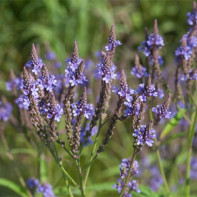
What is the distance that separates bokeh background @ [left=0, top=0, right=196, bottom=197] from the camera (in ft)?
18.6

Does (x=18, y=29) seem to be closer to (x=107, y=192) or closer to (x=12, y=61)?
(x=12, y=61)

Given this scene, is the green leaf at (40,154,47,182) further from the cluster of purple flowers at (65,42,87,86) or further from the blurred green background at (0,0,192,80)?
the blurred green background at (0,0,192,80)

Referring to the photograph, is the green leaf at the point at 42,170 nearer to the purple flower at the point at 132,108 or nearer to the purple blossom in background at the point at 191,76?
the purple flower at the point at 132,108

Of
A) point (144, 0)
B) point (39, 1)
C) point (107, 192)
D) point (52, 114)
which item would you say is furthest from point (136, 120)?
point (144, 0)

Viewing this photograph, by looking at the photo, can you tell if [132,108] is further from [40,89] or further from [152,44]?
[152,44]

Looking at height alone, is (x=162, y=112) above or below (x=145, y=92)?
below

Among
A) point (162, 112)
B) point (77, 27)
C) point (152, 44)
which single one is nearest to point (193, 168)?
point (152, 44)

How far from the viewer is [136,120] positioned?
6.40 feet

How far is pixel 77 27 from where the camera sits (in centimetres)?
586

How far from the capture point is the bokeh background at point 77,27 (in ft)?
18.6

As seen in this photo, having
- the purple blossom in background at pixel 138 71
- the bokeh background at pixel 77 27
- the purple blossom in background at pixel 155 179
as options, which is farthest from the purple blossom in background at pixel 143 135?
the bokeh background at pixel 77 27

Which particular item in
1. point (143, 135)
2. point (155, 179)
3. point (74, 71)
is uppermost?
point (155, 179)

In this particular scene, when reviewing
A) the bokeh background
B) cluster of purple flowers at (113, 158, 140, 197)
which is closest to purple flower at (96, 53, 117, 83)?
cluster of purple flowers at (113, 158, 140, 197)

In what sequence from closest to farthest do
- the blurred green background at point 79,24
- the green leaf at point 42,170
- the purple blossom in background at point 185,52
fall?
the purple blossom in background at point 185,52 → the green leaf at point 42,170 → the blurred green background at point 79,24
